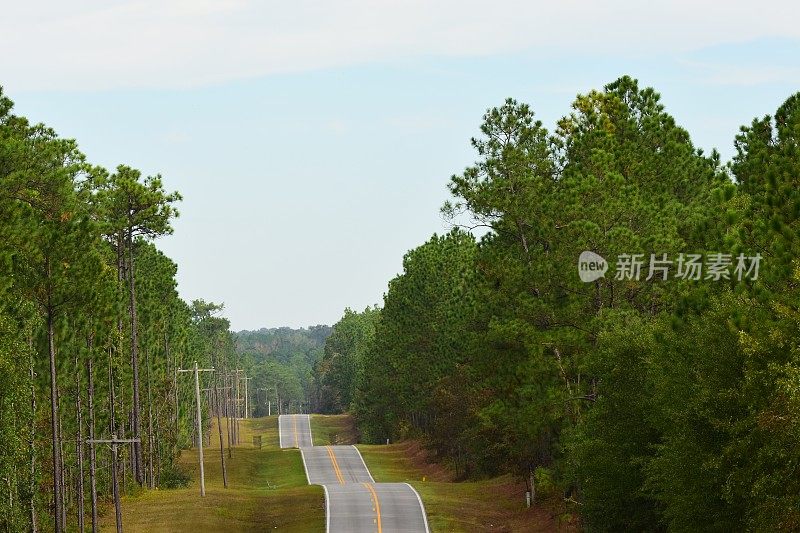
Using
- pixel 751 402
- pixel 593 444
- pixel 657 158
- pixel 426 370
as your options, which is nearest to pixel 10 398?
pixel 593 444

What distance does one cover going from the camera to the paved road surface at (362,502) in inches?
2247

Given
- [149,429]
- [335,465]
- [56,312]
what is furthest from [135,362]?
[335,465]

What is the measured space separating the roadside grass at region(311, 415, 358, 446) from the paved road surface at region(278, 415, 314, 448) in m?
0.95

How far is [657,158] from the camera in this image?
2067 inches

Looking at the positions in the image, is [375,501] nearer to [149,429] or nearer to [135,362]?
[135,362]

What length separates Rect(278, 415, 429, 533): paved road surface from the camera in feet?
187

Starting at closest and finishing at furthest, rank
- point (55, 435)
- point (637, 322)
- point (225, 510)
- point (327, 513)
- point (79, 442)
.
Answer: point (637, 322) → point (55, 435) → point (79, 442) → point (327, 513) → point (225, 510)

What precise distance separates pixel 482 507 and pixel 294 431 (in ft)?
348

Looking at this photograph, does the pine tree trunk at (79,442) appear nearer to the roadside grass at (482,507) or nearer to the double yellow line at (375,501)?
the double yellow line at (375,501)

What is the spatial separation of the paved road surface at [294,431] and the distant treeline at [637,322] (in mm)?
75867

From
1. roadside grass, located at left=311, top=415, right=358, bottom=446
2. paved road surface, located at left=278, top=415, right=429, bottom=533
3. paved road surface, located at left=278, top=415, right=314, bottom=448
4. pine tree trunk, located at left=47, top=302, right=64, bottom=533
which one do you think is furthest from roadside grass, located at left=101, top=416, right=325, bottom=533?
roadside grass, located at left=311, top=415, right=358, bottom=446

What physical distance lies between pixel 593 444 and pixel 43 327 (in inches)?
870

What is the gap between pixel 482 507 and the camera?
64500mm

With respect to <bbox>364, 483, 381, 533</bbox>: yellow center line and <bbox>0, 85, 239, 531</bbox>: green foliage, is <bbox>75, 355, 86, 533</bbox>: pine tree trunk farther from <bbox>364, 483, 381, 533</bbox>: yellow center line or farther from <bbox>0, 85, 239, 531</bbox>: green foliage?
<bbox>364, 483, 381, 533</bbox>: yellow center line
